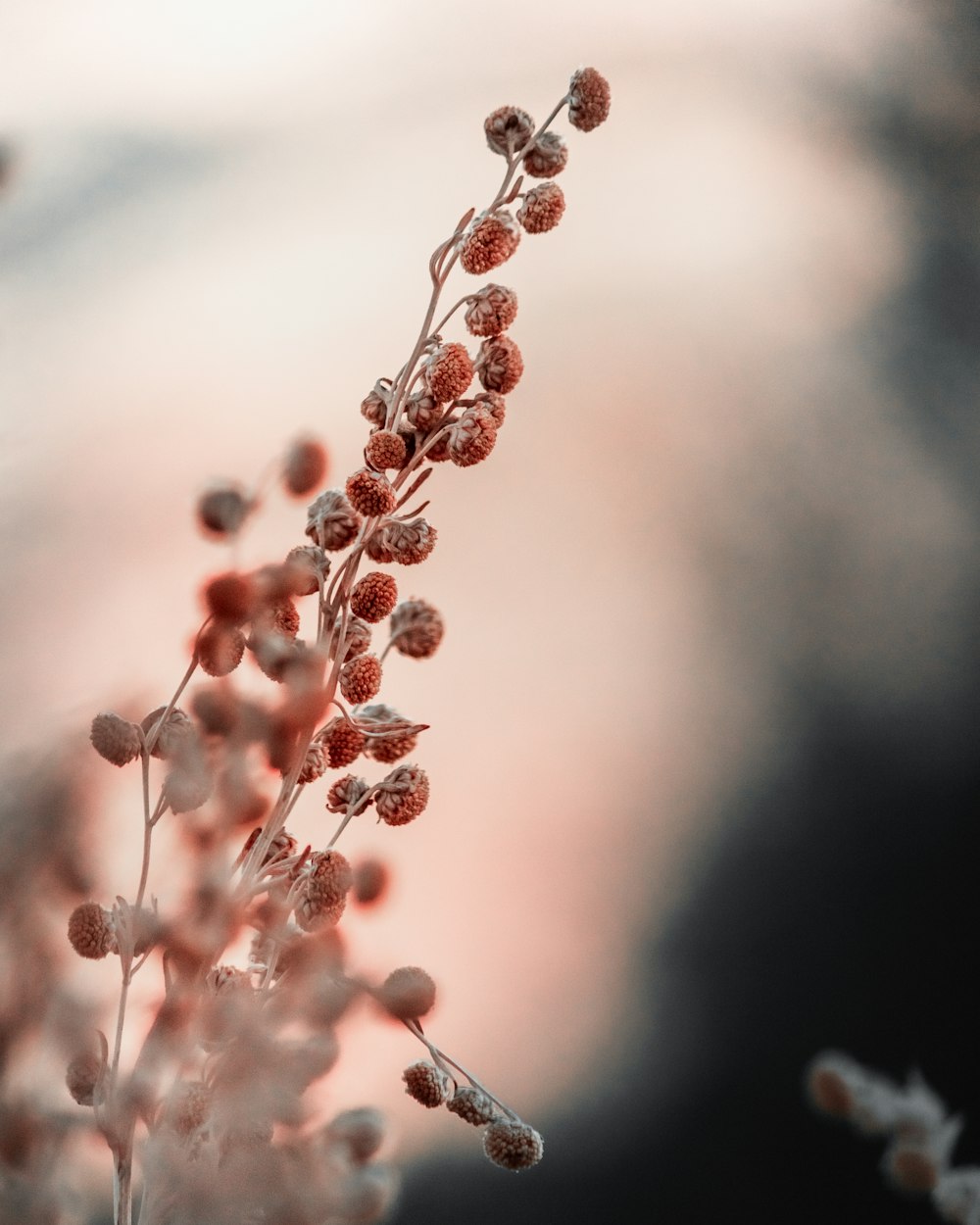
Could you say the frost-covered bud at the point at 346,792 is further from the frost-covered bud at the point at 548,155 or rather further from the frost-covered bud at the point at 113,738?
the frost-covered bud at the point at 548,155

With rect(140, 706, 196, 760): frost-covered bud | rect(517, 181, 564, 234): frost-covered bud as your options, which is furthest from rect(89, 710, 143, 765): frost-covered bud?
rect(517, 181, 564, 234): frost-covered bud

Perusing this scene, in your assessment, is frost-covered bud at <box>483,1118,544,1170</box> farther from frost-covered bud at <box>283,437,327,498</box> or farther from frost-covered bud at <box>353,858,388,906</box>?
frost-covered bud at <box>283,437,327,498</box>

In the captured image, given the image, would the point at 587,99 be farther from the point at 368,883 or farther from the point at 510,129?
the point at 368,883

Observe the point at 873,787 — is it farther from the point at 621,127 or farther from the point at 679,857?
the point at 621,127

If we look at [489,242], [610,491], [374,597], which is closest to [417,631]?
[374,597]

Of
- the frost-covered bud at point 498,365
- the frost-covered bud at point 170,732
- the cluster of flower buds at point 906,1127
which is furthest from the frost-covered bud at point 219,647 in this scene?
the cluster of flower buds at point 906,1127

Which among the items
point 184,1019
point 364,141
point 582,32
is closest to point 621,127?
point 582,32
